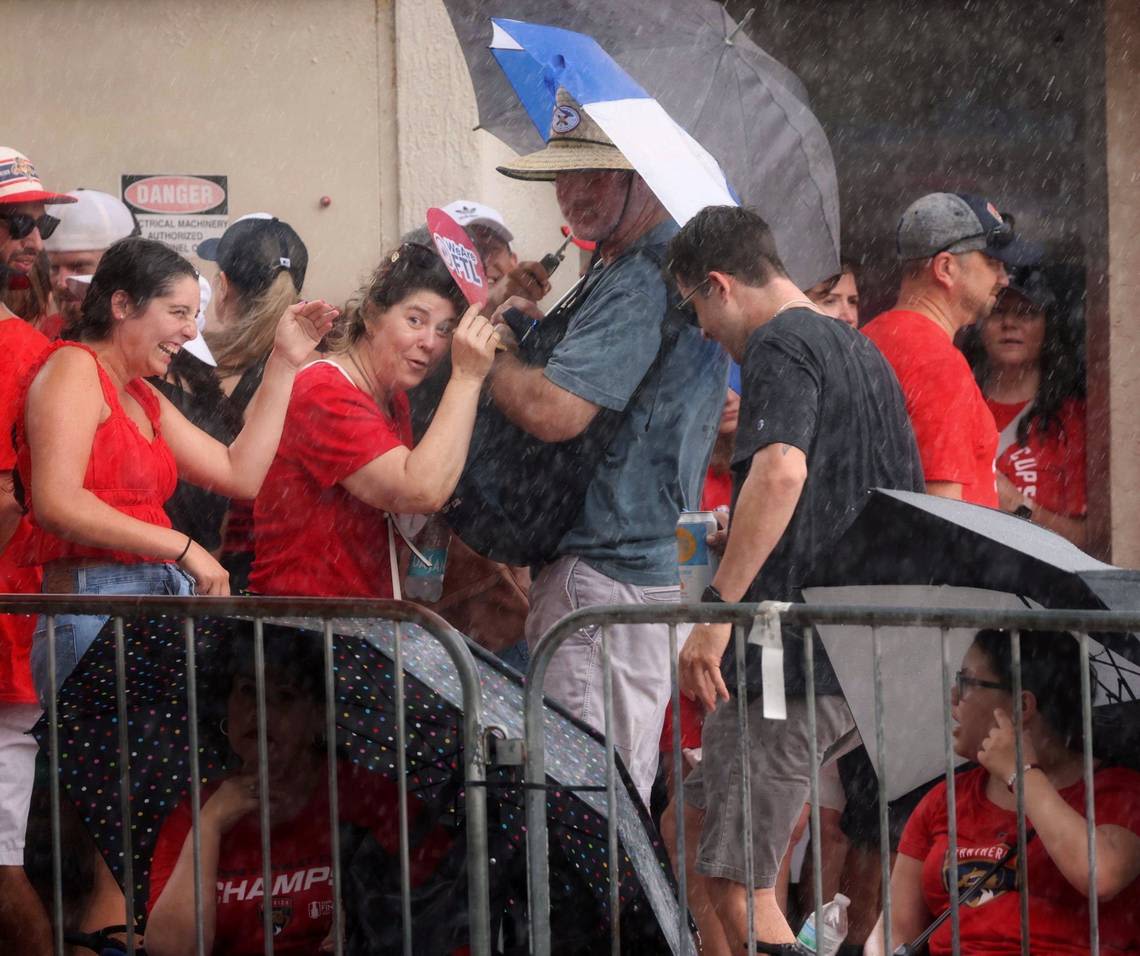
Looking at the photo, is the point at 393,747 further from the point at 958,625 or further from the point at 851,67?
the point at 851,67

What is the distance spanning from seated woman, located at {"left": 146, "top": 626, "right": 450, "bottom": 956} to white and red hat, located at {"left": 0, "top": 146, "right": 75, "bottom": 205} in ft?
6.97

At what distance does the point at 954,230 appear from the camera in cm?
553

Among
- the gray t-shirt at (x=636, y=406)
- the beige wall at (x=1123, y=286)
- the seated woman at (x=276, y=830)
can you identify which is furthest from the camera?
the beige wall at (x=1123, y=286)

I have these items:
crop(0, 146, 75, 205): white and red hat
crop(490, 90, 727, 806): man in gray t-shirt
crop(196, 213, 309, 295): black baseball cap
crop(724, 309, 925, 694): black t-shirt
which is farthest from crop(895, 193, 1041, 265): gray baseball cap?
crop(0, 146, 75, 205): white and red hat

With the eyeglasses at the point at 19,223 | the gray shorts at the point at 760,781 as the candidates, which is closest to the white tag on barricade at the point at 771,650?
the gray shorts at the point at 760,781

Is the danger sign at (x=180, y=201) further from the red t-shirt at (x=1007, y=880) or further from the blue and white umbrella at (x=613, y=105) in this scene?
the red t-shirt at (x=1007, y=880)

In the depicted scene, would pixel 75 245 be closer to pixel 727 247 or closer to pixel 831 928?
pixel 727 247

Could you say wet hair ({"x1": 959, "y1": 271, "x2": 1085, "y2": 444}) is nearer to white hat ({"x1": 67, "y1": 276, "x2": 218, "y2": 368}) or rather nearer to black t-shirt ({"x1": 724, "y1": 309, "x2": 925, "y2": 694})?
black t-shirt ({"x1": 724, "y1": 309, "x2": 925, "y2": 694})

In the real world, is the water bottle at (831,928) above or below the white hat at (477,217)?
below

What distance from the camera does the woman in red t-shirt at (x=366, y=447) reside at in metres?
4.69

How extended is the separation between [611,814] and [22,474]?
1887 mm

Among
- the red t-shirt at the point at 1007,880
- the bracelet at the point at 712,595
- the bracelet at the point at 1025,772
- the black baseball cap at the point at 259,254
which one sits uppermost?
the black baseball cap at the point at 259,254

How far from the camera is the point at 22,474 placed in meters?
4.43

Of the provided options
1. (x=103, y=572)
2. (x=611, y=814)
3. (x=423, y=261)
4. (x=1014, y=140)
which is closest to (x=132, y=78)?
(x=423, y=261)
